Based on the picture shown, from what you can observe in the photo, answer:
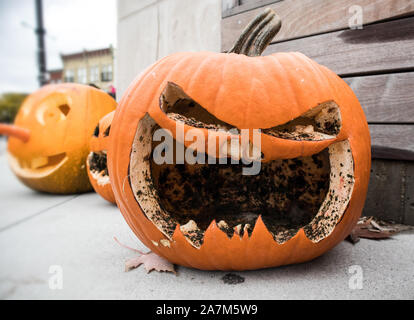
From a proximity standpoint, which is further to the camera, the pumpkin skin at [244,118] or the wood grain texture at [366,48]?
the wood grain texture at [366,48]

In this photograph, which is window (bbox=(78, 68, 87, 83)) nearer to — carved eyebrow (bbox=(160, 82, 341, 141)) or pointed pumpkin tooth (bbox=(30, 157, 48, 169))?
carved eyebrow (bbox=(160, 82, 341, 141))

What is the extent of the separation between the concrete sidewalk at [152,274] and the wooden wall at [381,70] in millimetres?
259

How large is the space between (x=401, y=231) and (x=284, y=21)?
47.4 inches

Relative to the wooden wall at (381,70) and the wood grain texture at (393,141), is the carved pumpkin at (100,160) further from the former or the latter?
the wood grain texture at (393,141)

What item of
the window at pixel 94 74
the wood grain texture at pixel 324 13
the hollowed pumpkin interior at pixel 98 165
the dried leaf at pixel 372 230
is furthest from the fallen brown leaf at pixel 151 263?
the wood grain texture at pixel 324 13

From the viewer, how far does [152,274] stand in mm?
878

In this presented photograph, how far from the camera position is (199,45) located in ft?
7.09

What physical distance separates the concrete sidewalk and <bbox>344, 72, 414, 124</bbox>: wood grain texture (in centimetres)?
53

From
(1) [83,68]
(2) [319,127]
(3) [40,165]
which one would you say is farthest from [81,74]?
(3) [40,165]

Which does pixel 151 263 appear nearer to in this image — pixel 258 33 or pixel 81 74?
pixel 81 74

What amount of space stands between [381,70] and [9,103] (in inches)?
57.5

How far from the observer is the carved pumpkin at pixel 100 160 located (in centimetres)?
166

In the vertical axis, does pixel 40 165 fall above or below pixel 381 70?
below

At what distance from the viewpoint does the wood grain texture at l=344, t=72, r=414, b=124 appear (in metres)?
1.26
